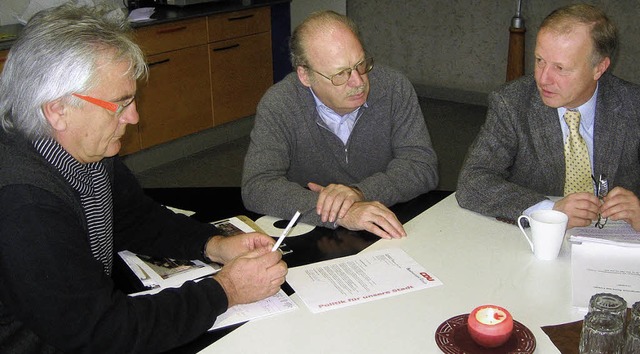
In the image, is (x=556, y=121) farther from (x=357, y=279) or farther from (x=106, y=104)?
(x=106, y=104)

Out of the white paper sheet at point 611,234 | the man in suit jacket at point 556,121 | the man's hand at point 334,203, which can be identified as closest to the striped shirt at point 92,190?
the man's hand at point 334,203

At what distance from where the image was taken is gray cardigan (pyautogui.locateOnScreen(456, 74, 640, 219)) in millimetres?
2098

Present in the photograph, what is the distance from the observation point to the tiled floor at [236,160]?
4.33m

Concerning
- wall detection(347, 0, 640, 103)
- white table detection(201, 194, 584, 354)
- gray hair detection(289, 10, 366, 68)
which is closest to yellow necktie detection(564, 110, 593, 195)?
white table detection(201, 194, 584, 354)

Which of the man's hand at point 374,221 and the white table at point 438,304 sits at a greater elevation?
the man's hand at point 374,221

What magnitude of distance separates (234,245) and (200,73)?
301 cm

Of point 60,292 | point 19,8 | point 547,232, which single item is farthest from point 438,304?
point 19,8

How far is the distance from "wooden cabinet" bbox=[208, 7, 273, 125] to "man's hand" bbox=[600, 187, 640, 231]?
3.19 meters

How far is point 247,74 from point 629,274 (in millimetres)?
3628

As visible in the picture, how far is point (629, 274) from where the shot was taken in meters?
1.54

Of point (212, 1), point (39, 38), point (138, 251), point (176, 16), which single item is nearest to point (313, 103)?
point (138, 251)

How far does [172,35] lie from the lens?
430 centimetres

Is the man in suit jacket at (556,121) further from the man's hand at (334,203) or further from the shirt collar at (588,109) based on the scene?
the man's hand at (334,203)

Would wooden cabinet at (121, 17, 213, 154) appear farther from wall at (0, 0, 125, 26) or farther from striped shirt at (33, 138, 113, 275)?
striped shirt at (33, 138, 113, 275)
